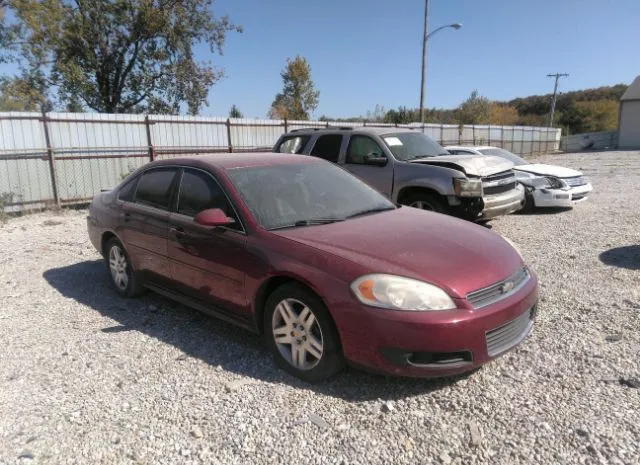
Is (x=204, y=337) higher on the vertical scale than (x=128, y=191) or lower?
lower

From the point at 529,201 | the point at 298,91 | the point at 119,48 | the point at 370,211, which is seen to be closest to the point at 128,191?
the point at 370,211

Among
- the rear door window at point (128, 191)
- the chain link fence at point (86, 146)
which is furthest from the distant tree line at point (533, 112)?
the rear door window at point (128, 191)

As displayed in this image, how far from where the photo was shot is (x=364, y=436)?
8.79 feet

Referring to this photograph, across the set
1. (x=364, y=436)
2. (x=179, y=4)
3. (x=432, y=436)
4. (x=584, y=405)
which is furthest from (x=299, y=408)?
(x=179, y=4)

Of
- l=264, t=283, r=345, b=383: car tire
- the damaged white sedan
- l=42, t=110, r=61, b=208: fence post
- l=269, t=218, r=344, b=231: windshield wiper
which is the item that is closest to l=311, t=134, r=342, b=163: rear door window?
the damaged white sedan

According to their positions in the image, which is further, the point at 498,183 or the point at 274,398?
the point at 498,183

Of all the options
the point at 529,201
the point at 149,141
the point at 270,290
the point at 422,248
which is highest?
the point at 149,141

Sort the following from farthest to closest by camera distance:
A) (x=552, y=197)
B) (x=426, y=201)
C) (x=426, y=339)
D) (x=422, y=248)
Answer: (x=552, y=197) < (x=426, y=201) < (x=422, y=248) < (x=426, y=339)

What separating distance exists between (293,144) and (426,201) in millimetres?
2631

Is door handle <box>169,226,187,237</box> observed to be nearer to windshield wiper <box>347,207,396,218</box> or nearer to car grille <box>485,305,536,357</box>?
windshield wiper <box>347,207,396,218</box>

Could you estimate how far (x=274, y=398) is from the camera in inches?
122

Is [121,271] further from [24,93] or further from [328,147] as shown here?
[24,93]

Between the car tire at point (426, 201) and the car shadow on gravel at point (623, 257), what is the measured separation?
208 centimetres

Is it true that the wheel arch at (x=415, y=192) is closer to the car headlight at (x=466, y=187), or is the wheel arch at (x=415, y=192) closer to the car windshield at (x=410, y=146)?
the car headlight at (x=466, y=187)
